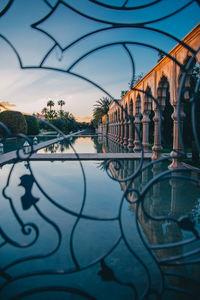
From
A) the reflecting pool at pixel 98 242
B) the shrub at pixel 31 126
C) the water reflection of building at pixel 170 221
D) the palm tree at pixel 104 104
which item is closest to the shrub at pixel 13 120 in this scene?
the shrub at pixel 31 126

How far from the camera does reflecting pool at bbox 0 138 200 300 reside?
1624 millimetres

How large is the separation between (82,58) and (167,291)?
1998mm

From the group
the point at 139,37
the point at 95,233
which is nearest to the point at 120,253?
the point at 95,233

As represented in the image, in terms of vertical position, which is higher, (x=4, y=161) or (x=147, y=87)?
(x=147, y=87)

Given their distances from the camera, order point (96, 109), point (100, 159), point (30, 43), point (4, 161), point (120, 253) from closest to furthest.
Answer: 1. point (30, 43)
2. point (120, 253)
3. point (4, 161)
4. point (100, 159)
5. point (96, 109)

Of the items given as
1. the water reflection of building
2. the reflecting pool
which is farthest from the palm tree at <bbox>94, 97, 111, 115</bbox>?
the reflecting pool

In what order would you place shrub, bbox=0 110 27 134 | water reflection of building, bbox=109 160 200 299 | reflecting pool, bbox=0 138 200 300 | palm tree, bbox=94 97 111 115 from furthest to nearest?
palm tree, bbox=94 97 111 115
shrub, bbox=0 110 27 134
water reflection of building, bbox=109 160 200 299
reflecting pool, bbox=0 138 200 300

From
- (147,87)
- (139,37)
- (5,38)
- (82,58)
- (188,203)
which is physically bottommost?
(188,203)

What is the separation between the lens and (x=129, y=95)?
14289 millimetres

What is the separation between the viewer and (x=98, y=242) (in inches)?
105

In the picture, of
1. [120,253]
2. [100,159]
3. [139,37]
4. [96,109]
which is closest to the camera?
[139,37]

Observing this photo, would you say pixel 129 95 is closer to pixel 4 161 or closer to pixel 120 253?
pixel 4 161

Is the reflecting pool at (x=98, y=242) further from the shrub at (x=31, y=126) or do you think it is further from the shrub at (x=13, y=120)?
the shrub at (x=31, y=126)

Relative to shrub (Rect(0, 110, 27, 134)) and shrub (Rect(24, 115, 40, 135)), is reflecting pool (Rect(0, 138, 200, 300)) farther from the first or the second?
shrub (Rect(24, 115, 40, 135))
